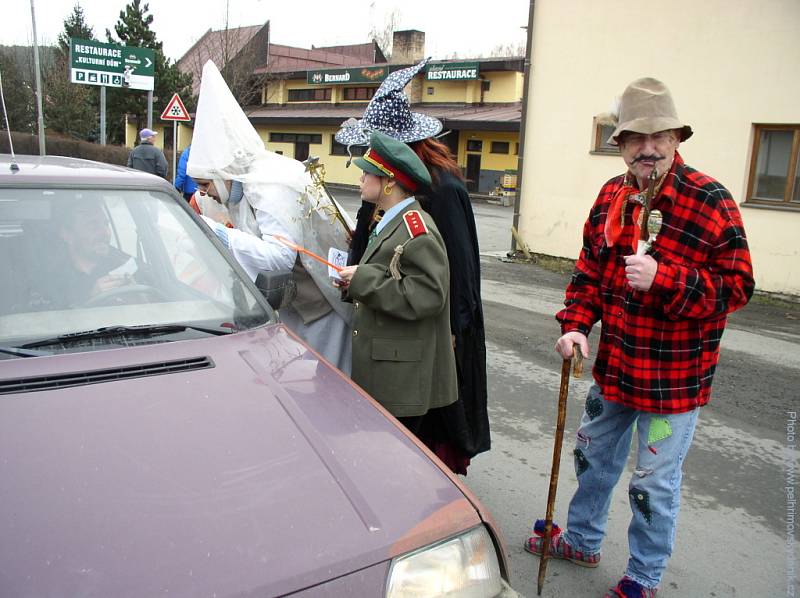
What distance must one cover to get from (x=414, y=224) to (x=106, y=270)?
1.17 meters

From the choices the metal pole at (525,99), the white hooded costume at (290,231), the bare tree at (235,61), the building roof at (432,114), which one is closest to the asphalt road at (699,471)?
the white hooded costume at (290,231)

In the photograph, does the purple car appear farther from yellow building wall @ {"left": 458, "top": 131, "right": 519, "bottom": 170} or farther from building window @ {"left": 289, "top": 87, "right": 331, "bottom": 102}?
building window @ {"left": 289, "top": 87, "right": 331, "bottom": 102}

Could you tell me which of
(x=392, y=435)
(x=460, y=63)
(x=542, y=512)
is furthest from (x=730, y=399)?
(x=460, y=63)

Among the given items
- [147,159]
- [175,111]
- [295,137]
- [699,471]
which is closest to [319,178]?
[699,471]

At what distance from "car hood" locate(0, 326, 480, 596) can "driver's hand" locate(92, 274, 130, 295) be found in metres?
0.34

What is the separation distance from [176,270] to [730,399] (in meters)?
4.56

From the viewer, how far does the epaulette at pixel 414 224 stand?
9.09 feet

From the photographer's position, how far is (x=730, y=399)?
5.54m

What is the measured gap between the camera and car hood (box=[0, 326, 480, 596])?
1447 millimetres

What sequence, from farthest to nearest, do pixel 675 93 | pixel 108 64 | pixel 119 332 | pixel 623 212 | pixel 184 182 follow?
1. pixel 108 64
2. pixel 675 93
3. pixel 184 182
4. pixel 623 212
5. pixel 119 332

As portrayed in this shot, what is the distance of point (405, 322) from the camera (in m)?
2.84

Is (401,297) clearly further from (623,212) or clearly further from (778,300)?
(778,300)

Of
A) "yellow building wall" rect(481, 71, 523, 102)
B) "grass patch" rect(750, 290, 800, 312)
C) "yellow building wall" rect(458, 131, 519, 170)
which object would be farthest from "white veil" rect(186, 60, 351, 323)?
"yellow building wall" rect(481, 71, 523, 102)

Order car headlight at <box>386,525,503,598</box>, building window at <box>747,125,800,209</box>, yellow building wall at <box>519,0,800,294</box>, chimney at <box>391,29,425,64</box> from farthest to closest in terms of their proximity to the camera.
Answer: chimney at <box>391,29,425,64</box> → building window at <box>747,125,800,209</box> → yellow building wall at <box>519,0,800,294</box> → car headlight at <box>386,525,503,598</box>
